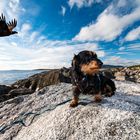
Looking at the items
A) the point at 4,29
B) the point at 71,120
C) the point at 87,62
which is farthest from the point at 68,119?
the point at 4,29

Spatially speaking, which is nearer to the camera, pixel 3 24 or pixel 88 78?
pixel 88 78

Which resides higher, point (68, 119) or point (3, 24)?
point (3, 24)

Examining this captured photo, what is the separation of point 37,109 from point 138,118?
4332 mm

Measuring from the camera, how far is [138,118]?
7.38 meters

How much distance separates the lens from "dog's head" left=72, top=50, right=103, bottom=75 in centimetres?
713

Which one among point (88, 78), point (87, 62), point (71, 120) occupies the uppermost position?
→ point (87, 62)

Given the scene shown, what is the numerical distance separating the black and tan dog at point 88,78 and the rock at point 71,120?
0.41 m

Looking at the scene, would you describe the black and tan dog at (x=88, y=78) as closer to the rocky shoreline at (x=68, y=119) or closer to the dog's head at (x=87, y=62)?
the dog's head at (x=87, y=62)

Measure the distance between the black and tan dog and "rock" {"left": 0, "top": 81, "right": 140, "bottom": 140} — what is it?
0.41 meters

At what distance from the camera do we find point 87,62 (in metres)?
7.50

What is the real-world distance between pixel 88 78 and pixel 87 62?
2.38 ft

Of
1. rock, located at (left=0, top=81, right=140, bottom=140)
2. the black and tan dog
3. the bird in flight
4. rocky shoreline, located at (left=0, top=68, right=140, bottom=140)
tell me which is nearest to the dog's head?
the black and tan dog

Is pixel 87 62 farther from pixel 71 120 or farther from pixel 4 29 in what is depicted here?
pixel 4 29

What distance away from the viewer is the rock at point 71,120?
7285 mm
